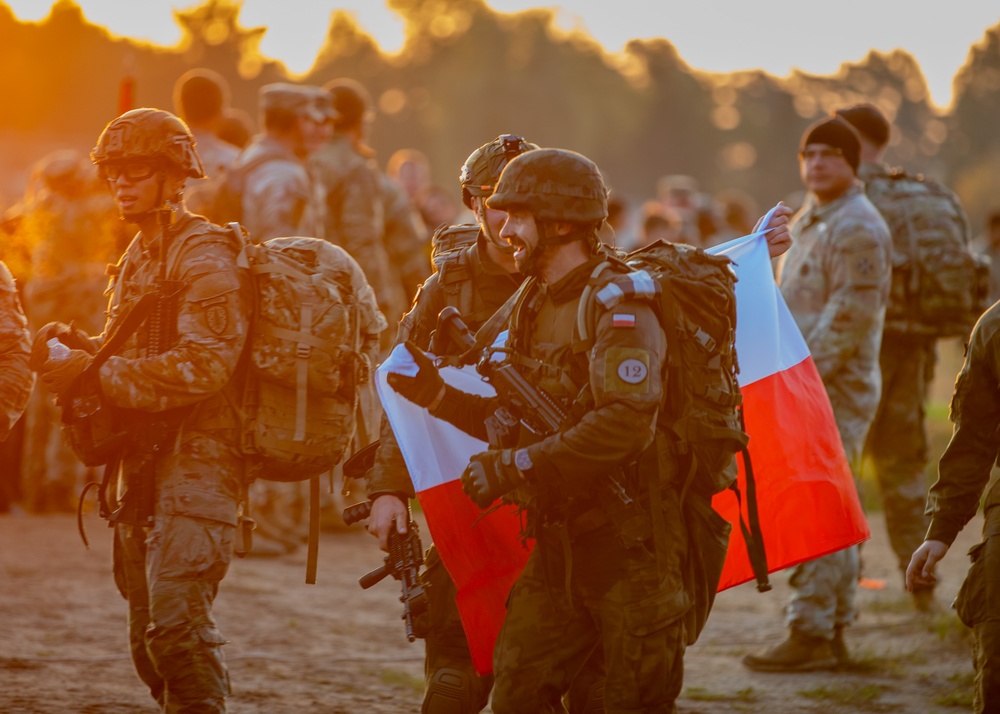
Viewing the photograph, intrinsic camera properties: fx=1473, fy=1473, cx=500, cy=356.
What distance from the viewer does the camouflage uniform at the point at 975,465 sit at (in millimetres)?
4680

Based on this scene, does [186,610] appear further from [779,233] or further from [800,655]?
[800,655]

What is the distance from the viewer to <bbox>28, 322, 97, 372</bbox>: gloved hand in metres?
5.27

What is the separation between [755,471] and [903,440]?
11.9 feet

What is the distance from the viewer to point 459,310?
544 cm

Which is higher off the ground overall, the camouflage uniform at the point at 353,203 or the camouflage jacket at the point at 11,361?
the camouflage uniform at the point at 353,203

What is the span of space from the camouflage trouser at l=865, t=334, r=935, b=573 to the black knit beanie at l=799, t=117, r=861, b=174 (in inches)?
57.1

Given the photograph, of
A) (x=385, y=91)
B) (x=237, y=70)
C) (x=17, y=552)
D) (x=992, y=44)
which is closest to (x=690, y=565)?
(x=17, y=552)

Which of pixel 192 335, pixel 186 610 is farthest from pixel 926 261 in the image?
pixel 186 610

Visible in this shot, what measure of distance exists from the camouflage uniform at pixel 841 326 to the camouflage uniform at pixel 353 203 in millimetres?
3659

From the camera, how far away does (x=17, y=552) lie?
1045 centimetres

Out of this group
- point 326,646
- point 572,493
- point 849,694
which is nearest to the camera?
point 572,493

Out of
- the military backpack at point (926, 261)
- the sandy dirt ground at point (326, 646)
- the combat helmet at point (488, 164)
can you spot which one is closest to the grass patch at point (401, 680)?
the sandy dirt ground at point (326, 646)

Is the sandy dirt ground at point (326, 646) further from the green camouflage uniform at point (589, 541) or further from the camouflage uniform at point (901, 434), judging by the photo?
the green camouflage uniform at point (589, 541)

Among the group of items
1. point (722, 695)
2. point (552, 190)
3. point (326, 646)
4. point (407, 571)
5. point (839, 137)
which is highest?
point (839, 137)
